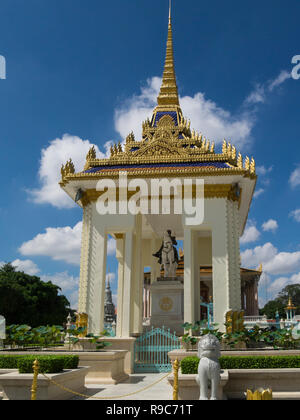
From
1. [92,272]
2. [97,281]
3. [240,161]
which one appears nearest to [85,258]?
[92,272]

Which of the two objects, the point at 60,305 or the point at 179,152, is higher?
the point at 179,152

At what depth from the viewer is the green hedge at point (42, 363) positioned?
9.41 m

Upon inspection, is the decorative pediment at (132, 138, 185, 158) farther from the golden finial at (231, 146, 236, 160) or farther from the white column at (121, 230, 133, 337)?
the white column at (121, 230, 133, 337)

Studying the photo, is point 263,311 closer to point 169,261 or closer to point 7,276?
point 7,276

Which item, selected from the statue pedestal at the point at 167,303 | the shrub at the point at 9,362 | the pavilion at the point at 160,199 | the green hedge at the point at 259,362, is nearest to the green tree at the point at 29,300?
the pavilion at the point at 160,199

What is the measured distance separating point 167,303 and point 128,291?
3.36 m

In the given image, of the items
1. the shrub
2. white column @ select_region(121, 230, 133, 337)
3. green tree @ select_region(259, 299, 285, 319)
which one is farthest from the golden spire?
green tree @ select_region(259, 299, 285, 319)

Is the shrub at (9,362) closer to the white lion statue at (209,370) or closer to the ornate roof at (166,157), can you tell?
the white lion statue at (209,370)

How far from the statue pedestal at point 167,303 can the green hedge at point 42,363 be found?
28.4 feet

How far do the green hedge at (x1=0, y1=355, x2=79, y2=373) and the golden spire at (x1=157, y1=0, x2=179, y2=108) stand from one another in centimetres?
1592

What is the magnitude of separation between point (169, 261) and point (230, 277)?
467cm
